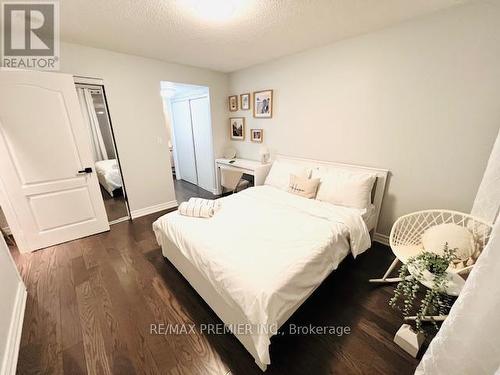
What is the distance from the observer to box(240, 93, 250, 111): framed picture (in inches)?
137

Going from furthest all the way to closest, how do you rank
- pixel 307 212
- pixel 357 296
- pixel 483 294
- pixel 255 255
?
pixel 307 212 → pixel 357 296 → pixel 255 255 → pixel 483 294

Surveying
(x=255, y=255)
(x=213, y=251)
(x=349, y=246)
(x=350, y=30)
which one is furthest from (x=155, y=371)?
(x=350, y=30)

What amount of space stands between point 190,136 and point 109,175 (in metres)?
1.88

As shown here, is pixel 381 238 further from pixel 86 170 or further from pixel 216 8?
pixel 86 170

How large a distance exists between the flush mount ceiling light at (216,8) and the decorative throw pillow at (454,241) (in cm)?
222

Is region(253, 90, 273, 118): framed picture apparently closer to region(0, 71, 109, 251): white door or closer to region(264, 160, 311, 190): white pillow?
region(264, 160, 311, 190): white pillow

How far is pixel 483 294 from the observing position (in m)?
0.62

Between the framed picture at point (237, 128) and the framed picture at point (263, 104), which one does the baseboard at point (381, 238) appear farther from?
the framed picture at point (237, 128)

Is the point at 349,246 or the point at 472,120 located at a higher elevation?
the point at 472,120

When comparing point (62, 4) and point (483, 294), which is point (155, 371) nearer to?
point (483, 294)

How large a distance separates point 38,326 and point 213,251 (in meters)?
1.43

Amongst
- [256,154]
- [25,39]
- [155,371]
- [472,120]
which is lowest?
[155,371]

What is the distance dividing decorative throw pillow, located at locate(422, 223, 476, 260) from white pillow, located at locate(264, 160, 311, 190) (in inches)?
53.7

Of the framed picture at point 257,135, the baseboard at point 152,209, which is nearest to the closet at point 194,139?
the framed picture at point 257,135
